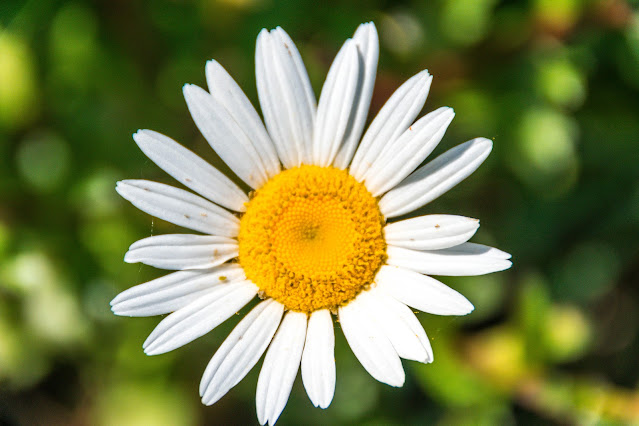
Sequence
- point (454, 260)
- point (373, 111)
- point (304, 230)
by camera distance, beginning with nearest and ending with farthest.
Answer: point (454, 260), point (304, 230), point (373, 111)

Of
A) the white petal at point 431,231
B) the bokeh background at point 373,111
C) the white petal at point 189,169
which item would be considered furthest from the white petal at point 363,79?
the bokeh background at point 373,111

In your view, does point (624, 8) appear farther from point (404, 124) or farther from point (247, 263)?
point (247, 263)

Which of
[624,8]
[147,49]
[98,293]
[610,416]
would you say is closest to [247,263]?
[98,293]

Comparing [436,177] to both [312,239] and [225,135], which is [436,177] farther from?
[225,135]

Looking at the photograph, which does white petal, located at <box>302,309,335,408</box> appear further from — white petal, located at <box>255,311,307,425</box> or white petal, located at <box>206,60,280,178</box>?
white petal, located at <box>206,60,280,178</box>

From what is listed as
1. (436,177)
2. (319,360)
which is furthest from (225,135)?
(319,360)

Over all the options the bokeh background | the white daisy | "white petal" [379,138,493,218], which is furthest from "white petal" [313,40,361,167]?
the bokeh background

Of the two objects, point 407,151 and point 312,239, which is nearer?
point 407,151
